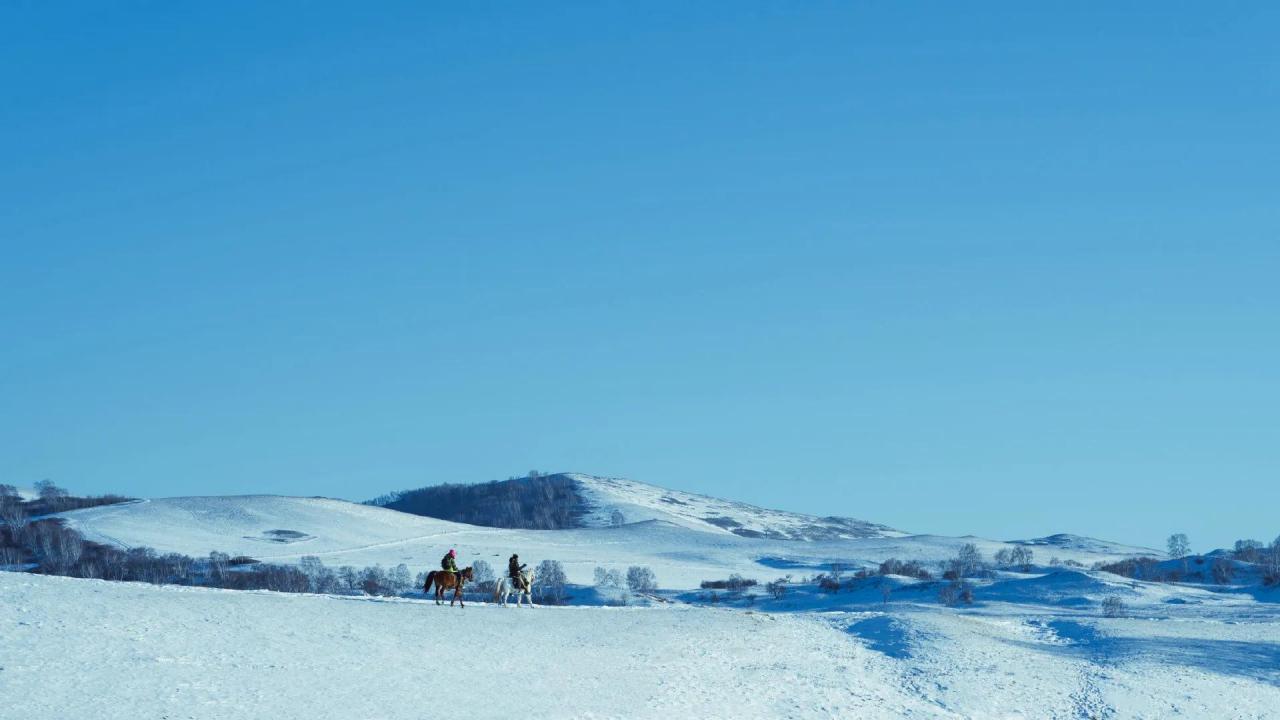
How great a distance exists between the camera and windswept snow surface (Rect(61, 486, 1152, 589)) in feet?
436

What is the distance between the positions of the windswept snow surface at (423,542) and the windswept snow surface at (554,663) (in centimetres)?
7171

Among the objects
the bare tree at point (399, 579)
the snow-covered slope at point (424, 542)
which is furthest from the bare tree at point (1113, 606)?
the bare tree at point (399, 579)

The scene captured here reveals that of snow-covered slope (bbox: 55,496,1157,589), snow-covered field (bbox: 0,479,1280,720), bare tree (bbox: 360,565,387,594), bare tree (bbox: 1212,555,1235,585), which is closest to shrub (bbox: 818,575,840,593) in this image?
snow-covered slope (bbox: 55,496,1157,589)

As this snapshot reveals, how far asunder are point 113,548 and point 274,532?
25805 mm

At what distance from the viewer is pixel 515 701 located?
3156 centimetres

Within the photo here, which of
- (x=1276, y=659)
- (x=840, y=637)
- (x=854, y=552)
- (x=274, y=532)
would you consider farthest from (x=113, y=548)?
(x=1276, y=659)

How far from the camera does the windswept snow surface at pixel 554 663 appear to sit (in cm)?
2928

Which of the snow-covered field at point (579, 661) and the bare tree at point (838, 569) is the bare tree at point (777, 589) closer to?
the bare tree at point (838, 569)

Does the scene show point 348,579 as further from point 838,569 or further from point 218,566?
point 838,569

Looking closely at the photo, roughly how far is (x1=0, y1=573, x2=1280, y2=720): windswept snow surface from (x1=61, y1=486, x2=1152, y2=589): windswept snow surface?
235ft

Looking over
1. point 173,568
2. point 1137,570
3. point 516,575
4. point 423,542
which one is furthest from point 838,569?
point 516,575

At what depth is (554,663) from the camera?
36094 millimetres

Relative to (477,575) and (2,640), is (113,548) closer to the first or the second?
(477,575)

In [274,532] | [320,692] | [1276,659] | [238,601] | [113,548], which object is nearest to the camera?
[320,692]
